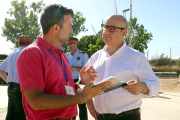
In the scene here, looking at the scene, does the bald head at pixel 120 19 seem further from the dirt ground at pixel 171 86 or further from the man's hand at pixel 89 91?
the dirt ground at pixel 171 86

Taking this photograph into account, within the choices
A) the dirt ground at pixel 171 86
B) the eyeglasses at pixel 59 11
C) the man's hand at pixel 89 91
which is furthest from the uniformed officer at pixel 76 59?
the dirt ground at pixel 171 86

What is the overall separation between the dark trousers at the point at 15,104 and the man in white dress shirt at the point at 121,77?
181 cm

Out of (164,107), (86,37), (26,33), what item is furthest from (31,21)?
(164,107)

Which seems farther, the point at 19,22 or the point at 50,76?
the point at 19,22

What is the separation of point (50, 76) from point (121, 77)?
3.37 ft

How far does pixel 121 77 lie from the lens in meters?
2.23

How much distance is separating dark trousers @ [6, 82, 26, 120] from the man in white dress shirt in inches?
71.4

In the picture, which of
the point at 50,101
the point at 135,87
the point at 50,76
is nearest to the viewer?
the point at 50,101

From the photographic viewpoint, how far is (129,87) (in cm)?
183

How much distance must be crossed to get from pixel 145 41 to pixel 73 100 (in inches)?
874

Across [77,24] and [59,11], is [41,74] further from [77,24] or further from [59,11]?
[77,24]

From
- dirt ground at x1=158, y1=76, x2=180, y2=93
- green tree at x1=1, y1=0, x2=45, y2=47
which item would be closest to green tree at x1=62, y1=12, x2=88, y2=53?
green tree at x1=1, y1=0, x2=45, y2=47

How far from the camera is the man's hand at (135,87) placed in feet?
6.01

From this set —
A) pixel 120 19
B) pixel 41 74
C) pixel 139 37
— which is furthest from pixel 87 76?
pixel 139 37
